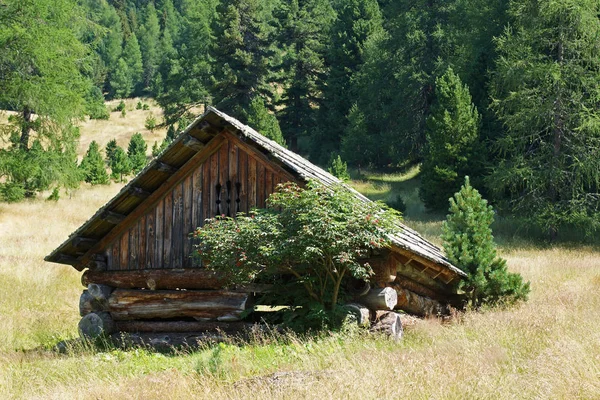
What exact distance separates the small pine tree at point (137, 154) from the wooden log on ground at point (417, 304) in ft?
127

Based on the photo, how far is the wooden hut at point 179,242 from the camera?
1248 cm

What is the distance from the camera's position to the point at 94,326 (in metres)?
13.1

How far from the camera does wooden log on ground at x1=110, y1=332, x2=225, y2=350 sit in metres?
12.7

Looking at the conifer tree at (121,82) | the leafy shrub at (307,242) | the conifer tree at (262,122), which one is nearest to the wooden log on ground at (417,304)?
the leafy shrub at (307,242)

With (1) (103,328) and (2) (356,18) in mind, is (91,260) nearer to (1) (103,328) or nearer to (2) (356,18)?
(1) (103,328)

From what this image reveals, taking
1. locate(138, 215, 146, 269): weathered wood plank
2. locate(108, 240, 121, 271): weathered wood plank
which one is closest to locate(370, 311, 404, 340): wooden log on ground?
locate(138, 215, 146, 269): weathered wood plank

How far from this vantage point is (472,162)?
35938 mm

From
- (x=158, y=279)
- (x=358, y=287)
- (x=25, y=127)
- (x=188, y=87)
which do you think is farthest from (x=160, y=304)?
(x=188, y=87)

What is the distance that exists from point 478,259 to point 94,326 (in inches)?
295

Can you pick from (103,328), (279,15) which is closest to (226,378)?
(103,328)

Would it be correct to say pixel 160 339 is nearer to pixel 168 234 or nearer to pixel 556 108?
pixel 168 234

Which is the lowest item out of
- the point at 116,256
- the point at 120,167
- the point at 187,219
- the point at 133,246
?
the point at 120,167

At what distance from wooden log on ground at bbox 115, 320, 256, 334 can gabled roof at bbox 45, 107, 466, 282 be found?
4.88 ft

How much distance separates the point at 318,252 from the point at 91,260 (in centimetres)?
548
